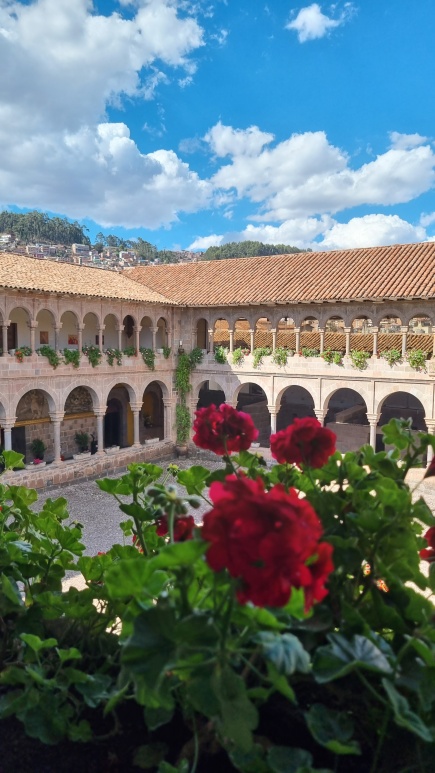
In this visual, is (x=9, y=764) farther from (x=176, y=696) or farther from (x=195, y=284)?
(x=195, y=284)

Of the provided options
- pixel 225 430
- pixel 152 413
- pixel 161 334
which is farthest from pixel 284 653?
pixel 152 413

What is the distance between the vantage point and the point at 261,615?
1.69 meters

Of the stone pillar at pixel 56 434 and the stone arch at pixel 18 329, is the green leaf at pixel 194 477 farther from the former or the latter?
the stone arch at pixel 18 329

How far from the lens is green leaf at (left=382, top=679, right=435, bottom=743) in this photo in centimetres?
159

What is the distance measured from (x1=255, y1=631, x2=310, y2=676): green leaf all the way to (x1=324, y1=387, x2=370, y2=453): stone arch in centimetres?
1704

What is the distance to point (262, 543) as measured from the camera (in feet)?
4.75

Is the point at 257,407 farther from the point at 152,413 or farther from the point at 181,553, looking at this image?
the point at 181,553

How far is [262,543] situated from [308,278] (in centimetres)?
2098

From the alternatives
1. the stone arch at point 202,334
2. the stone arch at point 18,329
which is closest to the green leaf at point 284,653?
the stone arch at point 18,329

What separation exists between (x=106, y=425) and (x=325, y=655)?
24.3 meters

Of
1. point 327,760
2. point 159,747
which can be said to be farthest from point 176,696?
point 327,760

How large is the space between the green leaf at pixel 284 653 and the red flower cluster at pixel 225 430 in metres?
1.24

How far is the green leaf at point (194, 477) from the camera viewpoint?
304cm

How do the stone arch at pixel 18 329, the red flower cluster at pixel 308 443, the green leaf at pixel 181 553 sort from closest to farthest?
the green leaf at pixel 181 553 < the red flower cluster at pixel 308 443 < the stone arch at pixel 18 329
